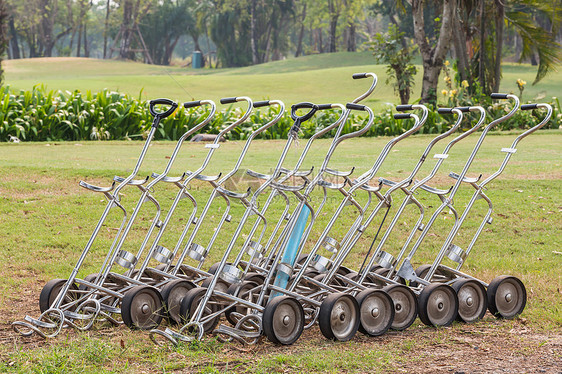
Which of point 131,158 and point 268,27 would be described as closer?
point 131,158

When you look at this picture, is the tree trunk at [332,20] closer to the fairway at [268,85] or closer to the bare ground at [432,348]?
the fairway at [268,85]

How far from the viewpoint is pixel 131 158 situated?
11.9 meters

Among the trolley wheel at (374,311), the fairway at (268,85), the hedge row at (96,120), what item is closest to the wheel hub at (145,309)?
the trolley wheel at (374,311)

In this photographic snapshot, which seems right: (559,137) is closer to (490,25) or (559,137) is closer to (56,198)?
(490,25)

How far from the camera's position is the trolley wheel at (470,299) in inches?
199

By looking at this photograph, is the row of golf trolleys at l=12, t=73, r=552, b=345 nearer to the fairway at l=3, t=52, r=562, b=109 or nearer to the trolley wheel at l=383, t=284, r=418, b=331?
the trolley wheel at l=383, t=284, r=418, b=331

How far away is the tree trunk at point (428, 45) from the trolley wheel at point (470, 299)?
44.2ft

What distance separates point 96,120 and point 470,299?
450 inches

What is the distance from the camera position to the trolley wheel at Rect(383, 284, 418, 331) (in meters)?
4.83

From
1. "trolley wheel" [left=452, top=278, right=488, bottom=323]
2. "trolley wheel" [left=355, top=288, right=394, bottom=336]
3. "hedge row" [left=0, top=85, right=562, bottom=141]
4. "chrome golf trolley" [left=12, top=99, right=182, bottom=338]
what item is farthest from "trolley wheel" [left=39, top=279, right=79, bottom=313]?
"hedge row" [left=0, top=85, right=562, bottom=141]

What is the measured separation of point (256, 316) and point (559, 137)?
13.2 metres

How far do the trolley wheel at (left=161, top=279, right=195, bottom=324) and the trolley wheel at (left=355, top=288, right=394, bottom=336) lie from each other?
118cm

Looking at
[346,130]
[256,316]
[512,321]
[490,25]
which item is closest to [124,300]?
[256,316]

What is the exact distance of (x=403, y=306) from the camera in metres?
4.89
